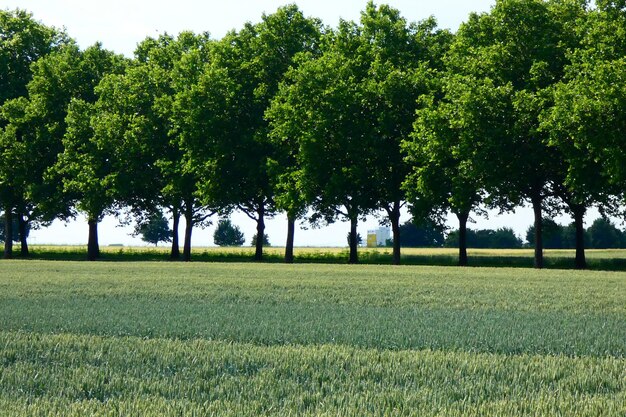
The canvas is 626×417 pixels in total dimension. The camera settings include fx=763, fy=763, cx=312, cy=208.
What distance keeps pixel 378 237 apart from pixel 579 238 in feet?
238

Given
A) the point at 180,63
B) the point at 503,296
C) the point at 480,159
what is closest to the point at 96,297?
the point at 503,296

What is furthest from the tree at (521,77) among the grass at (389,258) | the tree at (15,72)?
the tree at (15,72)

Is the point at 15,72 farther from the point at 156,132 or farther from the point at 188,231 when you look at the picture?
the point at 188,231

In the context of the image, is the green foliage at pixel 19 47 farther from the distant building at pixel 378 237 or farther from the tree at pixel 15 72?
the distant building at pixel 378 237

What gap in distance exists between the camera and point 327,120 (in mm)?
54281

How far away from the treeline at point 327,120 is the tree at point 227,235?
82.6 m

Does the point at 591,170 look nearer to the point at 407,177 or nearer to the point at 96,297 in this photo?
the point at 407,177

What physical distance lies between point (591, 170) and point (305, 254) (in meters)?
34.1

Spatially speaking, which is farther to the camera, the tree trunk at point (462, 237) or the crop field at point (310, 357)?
the tree trunk at point (462, 237)

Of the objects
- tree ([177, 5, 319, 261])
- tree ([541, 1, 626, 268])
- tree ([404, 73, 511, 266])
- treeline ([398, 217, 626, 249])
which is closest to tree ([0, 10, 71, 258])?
tree ([177, 5, 319, 261])

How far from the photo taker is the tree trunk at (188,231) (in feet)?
200

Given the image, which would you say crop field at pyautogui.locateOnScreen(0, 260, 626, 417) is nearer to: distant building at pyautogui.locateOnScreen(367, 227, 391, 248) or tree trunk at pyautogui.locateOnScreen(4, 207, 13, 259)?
tree trunk at pyautogui.locateOnScreen(4, 207, 13, 259)

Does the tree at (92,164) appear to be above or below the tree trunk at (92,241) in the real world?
above

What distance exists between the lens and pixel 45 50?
7394 centimetres
